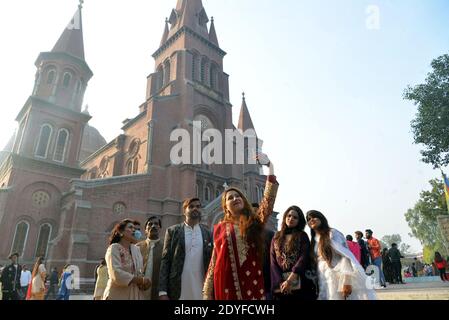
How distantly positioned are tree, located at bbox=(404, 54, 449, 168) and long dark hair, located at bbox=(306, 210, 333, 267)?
68.8 feet

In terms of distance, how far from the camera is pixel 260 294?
2.83 meters

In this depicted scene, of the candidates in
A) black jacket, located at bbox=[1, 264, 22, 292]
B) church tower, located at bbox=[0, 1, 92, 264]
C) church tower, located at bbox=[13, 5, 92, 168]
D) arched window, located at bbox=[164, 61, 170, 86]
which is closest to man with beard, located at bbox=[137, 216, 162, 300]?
black jacket, located at bbox=[1, 264, 22, 292]

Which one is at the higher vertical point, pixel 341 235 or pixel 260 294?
pixel 341 235

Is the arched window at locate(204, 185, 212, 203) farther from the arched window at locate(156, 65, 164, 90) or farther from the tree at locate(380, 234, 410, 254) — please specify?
the tree at locate(380, 234, 410, 254)

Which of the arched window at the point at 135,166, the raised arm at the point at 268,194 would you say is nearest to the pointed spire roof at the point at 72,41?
the arched window at the point at 135,166

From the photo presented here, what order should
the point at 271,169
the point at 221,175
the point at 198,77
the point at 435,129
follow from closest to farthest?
the point at 271,169 < the point at 435,129 < the point at 221,175 < the point at 198,77

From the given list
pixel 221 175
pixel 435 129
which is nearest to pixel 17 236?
pixel 221 175

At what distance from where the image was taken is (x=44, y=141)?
22.5 m

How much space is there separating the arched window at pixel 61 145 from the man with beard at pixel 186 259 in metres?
22.6

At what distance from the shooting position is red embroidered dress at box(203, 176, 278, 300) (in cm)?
279

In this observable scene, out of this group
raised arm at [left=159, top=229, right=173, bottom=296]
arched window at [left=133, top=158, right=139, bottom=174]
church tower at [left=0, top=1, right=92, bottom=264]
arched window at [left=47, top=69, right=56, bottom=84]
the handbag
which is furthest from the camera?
arched window at [left=133, top=158, right=139, bottom=174]

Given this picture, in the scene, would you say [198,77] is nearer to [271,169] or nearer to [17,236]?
[17,236]
